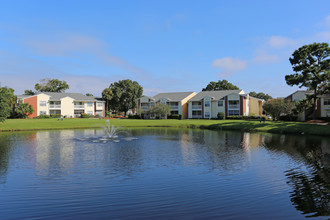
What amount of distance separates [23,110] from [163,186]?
73.1 metres

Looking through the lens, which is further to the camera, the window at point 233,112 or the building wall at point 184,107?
the building wall at point 184,107

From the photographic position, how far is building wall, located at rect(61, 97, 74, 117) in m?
84.4

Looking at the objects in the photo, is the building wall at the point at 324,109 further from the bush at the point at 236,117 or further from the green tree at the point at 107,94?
the green tree at the point at 107,94

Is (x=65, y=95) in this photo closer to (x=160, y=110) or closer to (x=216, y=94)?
(x=160, y=110)

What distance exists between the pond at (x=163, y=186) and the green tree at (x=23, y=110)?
60.2 metres

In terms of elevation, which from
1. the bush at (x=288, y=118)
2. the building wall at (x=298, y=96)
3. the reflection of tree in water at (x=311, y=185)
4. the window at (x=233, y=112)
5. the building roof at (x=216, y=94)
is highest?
the building roof at (x=216, y=94)

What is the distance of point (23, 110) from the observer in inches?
2884

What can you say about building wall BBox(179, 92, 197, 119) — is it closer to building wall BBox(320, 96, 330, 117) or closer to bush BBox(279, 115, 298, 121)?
bush BBox(279, 115, 298, 121)

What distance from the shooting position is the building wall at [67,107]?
277 ft

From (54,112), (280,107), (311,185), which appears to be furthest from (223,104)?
(311,185)

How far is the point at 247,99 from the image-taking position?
241 feet

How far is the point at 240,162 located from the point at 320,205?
8.08 m

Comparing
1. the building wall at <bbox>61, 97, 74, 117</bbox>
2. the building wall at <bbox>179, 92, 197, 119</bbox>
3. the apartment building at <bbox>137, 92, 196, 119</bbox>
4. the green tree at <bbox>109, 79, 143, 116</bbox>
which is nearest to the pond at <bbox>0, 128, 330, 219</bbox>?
the building wall at <bbox>179, 92, 197, 119</bbox>

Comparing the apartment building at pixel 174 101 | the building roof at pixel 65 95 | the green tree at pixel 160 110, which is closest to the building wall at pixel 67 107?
the building roof at pixel 65 95
